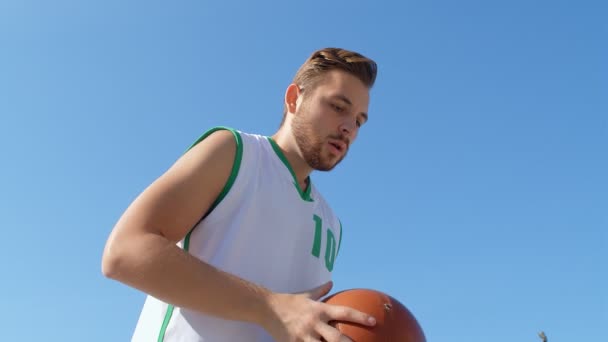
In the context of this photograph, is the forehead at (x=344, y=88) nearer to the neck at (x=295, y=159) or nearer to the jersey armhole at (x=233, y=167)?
the neck at (x=295, y=159)

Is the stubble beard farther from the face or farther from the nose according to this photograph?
the nose

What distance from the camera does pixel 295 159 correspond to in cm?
399

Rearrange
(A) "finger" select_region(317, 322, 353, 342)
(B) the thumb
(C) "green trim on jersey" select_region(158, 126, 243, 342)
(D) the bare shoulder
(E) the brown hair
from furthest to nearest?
(E) the brown hair, (C) "green trim on jersey" select_region(158, 126, 243, 342), (B) the thumb, (D) the bare shoulder, (A) "finger" select_region(317, 322, 353, 342)

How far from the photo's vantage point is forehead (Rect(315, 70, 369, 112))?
13.1ft

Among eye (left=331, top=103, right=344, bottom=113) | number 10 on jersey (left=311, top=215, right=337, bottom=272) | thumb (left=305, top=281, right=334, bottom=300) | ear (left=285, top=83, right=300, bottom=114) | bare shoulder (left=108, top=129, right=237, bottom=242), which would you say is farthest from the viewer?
ear (left=285, top=83, right=300, bottom=114)

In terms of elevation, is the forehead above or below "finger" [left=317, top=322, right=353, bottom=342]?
above

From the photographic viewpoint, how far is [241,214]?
3305 millimetres

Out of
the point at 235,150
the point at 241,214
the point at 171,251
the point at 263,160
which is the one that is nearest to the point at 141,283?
the point at 171,251

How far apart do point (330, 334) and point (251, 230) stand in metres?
1.10

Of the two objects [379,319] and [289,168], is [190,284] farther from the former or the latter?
[289,168]

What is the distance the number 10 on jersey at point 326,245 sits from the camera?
380 centimetres

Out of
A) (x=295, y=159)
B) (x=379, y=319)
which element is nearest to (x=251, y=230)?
(x=295, y=159)

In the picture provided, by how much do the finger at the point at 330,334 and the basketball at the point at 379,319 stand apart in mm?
170

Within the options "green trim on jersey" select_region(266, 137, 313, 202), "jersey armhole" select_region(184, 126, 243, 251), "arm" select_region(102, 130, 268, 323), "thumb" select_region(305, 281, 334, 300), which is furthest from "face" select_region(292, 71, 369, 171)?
"arm" select_region(102, 130, 268, 323)
